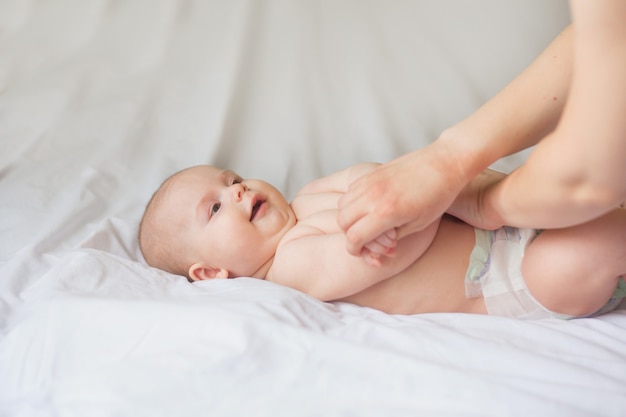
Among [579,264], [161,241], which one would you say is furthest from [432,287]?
[161,241]

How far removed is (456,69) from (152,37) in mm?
813

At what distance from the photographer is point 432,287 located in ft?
3.87

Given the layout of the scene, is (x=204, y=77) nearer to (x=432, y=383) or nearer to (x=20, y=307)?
(x=20, y=307)

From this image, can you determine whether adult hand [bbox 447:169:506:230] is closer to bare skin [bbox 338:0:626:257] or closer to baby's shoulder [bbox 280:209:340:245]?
bare skin [bbox 338:0:626:257]

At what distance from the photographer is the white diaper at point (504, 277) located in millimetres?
1132

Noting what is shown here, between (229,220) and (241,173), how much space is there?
46cm

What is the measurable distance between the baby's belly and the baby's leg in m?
0.12

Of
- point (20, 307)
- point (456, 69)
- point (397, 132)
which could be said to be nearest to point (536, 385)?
point (20, 307)

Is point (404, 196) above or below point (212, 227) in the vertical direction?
above

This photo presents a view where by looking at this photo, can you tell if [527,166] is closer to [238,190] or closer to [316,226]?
[316,226]

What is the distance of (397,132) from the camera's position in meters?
1.82

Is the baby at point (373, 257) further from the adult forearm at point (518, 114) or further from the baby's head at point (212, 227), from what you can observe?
the adult forearm at point (518, 114)

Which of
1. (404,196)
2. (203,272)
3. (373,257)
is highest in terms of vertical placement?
(404,196)

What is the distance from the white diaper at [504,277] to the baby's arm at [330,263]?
0.31 feet
